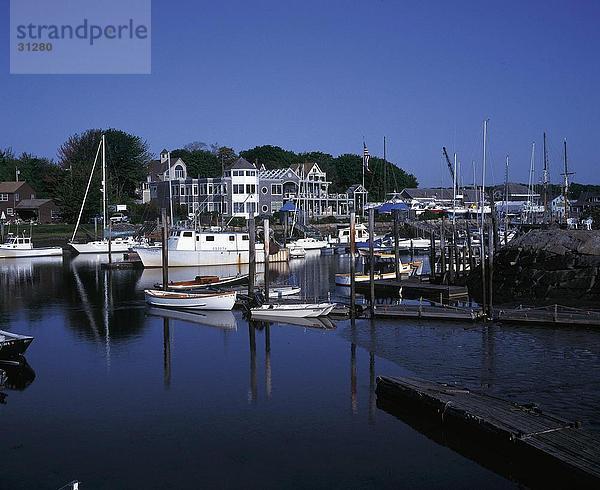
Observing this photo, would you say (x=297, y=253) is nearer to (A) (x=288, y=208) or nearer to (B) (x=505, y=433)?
(A) (x=288, y=208)

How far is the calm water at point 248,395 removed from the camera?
49.7 ft

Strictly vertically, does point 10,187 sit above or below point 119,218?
above

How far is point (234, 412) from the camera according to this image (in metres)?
19.0

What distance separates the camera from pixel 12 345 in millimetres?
23078

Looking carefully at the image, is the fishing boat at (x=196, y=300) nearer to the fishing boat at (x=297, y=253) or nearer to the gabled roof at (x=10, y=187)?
the fishing boat at (x=297, y=253)

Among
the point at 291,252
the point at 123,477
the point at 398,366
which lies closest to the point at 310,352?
the point at 398,366

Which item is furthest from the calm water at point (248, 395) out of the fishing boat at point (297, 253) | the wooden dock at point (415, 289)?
the fishing boat at point (297, 253)

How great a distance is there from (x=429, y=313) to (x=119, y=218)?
248ft

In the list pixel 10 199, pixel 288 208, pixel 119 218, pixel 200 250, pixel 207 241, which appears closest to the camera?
pixel 200 250

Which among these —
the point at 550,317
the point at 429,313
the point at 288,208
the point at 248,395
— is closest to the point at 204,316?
the point at 429,313

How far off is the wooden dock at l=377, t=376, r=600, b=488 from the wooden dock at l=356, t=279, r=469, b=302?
2015 centimetres

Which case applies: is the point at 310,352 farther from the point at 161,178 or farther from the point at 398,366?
the point at 161,178

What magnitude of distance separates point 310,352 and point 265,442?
Result: 9386 millimetres

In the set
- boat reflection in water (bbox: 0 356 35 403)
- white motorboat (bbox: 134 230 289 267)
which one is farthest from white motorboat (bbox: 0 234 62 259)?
boat reflection in water (bbox: 0 356 35 403)
